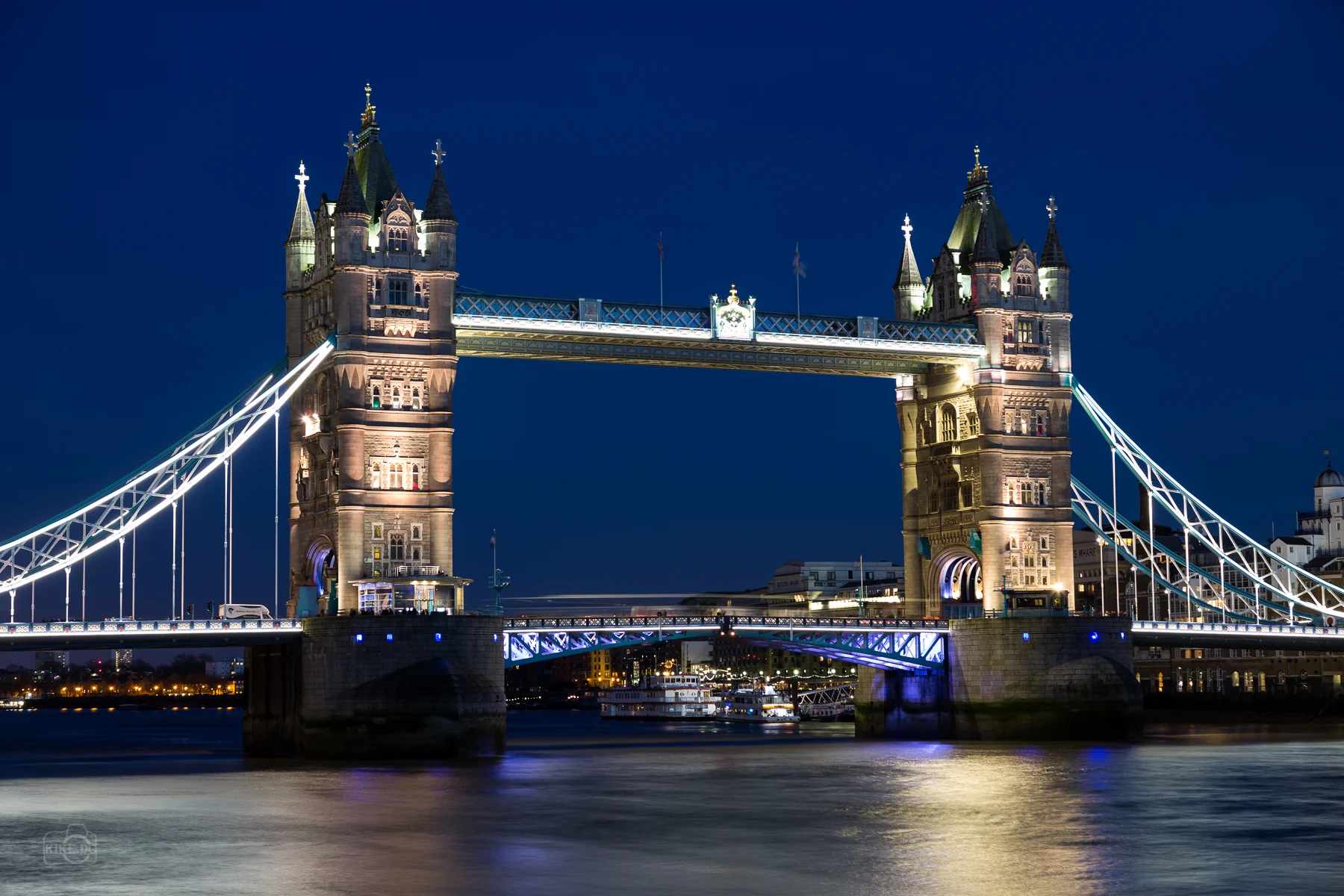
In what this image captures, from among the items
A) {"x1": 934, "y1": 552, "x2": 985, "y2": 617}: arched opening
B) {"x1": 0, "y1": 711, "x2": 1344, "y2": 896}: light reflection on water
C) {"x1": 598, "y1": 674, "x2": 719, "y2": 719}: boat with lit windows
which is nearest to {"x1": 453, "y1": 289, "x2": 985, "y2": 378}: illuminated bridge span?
{"x1": 934, "y1": 552, "x2": 985, "y2": 617}: arched opening

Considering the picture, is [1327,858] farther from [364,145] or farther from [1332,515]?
[1332,515]

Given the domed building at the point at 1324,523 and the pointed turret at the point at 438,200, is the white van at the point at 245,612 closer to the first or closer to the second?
the pointed turret at the point at 438,200

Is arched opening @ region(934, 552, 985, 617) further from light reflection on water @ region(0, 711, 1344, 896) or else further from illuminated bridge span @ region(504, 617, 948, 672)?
light reflection on water @ region(0, 711, 1344, 896)

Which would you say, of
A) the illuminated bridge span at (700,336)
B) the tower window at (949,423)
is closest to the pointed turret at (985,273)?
the illuminated bridge span at (700,336)

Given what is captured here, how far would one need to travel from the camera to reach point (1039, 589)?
80188 mm

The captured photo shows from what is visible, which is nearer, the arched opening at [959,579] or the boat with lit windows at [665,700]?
the arched opening at [959,579]

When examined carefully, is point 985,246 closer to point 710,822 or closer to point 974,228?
point 974,228

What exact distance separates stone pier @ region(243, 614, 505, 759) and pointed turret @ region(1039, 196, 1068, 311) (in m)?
29.6

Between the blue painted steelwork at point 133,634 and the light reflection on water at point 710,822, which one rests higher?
the blue painted steelwork at point 133,634

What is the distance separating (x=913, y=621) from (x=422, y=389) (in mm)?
21764

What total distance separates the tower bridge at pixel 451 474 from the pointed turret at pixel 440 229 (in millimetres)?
107

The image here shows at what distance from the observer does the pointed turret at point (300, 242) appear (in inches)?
2940

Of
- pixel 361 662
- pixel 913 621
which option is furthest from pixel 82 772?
pixel 913 621

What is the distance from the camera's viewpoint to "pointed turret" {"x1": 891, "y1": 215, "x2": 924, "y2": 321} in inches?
3401
